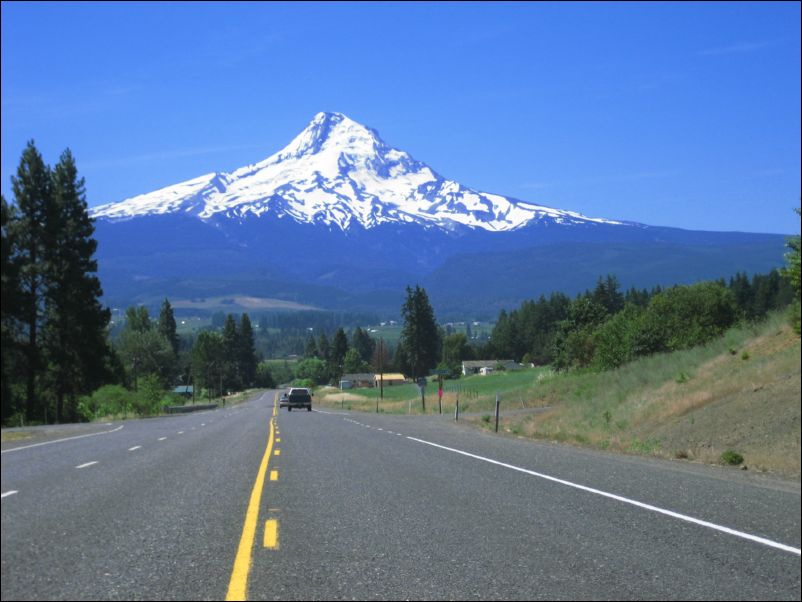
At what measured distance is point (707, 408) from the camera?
80.7 ft

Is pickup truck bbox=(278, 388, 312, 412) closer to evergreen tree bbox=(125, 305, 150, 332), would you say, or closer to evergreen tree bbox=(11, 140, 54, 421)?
evergreen tree bbox=(11, 140, 54, 421)

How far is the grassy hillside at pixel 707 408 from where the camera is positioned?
20359 millimetres

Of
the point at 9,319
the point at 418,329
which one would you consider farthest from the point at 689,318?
the point at 418,329

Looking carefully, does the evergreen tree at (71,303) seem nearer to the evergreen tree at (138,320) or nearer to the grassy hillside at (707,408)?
the grassy hillside at (707,408)

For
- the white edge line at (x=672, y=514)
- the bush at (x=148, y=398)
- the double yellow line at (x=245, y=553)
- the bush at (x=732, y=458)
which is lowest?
the bush at (x=148, y=398)

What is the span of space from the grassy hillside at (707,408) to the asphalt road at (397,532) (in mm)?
3793

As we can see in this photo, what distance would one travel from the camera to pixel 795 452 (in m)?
18.5

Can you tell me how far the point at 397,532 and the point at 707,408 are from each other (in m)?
17.2

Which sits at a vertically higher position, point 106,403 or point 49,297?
point 49,297

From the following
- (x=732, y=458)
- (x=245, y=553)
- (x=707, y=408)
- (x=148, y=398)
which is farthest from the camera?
(x=148, y=398)

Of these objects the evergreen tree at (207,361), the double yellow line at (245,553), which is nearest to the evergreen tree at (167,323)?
the evergreen tree at (207,361)

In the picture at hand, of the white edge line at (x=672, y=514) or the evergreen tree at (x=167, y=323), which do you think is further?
the evergreen tree at (x=167, y=323)

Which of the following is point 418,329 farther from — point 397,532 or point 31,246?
point 397,532

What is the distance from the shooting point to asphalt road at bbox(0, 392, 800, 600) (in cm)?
743
